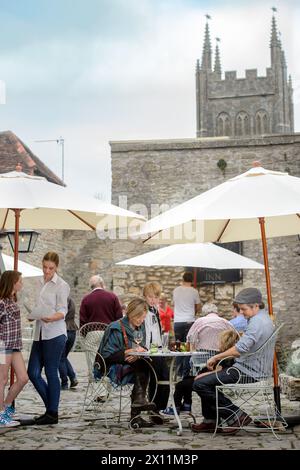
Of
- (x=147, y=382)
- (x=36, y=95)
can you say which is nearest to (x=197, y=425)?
(x=147, y=382)

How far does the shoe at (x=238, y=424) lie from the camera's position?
20.6 ft

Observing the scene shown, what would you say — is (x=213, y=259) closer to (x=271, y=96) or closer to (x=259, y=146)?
(x=259, y=146)

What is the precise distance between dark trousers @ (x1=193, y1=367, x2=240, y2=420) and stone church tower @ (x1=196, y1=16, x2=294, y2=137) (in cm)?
6997

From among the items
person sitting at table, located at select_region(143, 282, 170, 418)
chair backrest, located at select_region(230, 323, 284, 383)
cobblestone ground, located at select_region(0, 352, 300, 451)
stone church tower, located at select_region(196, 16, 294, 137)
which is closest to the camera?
cobblestone ground, located at select_region(0, 352, 300, 451)

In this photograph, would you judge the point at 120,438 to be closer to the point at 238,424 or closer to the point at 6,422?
the point at 238,424

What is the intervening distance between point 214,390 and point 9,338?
1.90m

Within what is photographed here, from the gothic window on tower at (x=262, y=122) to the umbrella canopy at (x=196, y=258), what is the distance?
65.3 metres

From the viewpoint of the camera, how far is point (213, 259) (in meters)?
11.5

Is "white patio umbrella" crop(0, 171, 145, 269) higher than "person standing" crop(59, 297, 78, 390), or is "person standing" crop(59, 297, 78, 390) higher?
"white patio umbrella" crop(0, 171, 145, 269)

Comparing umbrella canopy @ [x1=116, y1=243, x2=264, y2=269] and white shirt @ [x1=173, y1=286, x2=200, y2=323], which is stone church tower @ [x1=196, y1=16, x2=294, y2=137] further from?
white shirt @ [x1=173, y1=286, x2=200, y2=323]

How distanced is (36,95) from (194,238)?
171 inches

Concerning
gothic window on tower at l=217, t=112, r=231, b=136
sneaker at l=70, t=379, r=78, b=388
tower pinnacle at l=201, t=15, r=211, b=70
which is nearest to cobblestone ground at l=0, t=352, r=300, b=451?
sneaker at l=70, t=379, r=78, b=388

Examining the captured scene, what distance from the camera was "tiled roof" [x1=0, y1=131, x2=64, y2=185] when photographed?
21.1 metres

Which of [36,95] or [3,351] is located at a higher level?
[36,95]
